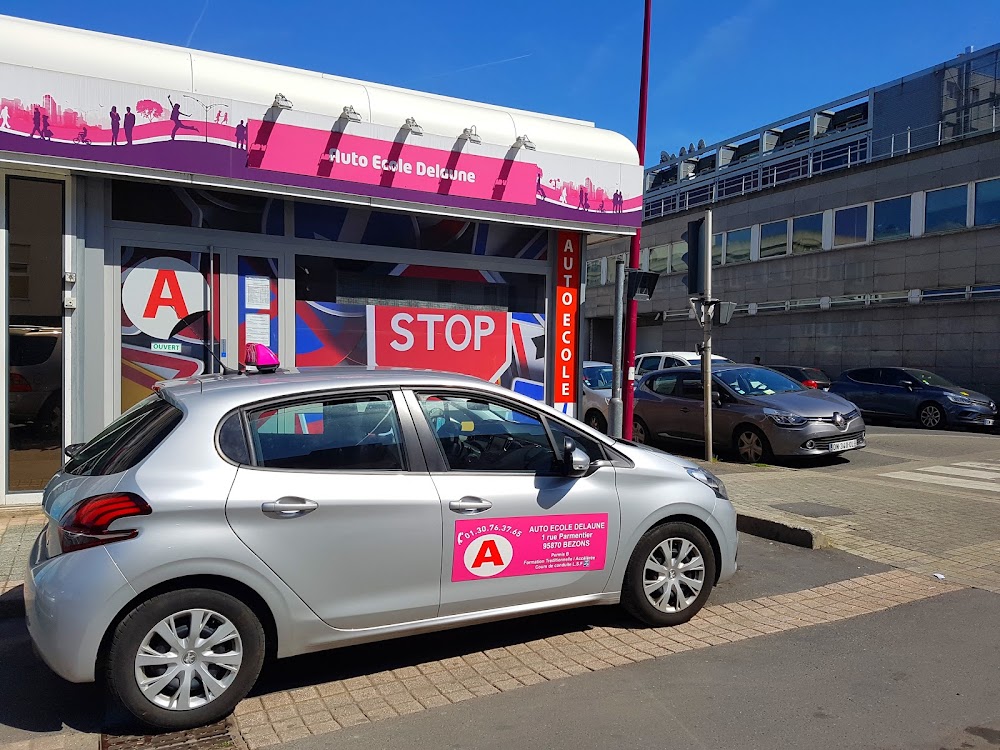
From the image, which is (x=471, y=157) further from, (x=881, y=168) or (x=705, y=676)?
(x=881, y=168)

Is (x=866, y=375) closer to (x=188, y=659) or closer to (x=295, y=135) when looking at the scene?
(x=295, y=135)

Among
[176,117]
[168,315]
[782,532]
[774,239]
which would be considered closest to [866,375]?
[774,239]

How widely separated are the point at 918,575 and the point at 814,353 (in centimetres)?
2435

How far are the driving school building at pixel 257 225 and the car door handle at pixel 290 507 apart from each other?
4.55 m

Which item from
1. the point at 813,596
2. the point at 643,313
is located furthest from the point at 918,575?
the point at 643,313

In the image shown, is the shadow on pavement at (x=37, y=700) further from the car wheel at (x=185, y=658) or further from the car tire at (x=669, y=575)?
the car tire at (x=669, y=575)

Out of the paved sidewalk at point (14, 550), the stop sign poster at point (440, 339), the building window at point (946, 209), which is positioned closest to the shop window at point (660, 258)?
the building window at point (946, 209)

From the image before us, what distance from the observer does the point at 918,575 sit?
232 inches

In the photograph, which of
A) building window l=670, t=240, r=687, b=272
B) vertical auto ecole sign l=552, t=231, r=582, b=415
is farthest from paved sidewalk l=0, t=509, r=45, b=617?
building window l=670, t=240, r=687, b=272

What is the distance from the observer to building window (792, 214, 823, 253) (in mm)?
28641

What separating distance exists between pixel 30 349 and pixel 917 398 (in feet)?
61.2

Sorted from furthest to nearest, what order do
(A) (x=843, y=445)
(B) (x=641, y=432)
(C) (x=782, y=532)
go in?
(B) (x=641, y=432) → (A) (x=843, y=445) → (C) (x=782, y=532)

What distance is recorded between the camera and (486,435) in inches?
173

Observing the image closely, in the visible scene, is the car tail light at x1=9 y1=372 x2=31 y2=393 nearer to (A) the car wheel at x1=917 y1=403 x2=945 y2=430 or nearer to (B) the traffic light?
(B) the traffic light
